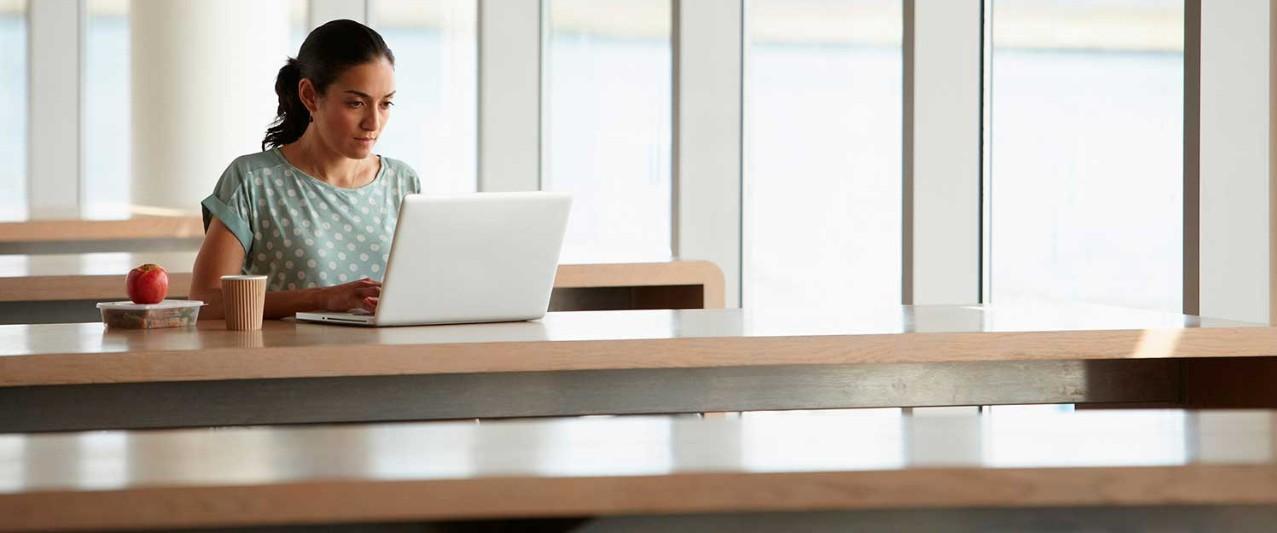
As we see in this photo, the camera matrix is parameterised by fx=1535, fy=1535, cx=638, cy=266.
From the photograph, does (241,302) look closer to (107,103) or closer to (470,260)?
(470,260)

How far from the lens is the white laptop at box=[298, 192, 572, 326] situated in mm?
2213

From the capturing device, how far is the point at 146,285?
2.25 m

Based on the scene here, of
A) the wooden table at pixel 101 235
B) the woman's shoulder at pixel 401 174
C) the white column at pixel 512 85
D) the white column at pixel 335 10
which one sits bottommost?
the wooden table at pixel 101 235

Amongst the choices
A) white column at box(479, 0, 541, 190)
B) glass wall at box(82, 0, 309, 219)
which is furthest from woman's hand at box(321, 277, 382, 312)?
glass wall at box(82, 0, 309, 219)

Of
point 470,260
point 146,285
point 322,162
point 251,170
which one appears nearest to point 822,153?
point 322,162

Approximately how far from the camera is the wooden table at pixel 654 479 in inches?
36.8

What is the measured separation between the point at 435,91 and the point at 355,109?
364 cm

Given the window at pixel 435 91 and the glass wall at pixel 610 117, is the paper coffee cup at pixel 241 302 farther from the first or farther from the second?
the window at pixel 435 91

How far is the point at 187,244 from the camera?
4.86 metres

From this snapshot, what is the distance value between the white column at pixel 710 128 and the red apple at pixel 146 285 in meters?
2.50

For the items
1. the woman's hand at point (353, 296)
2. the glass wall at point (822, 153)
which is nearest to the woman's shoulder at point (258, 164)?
the woman's hand at point (353, 296)

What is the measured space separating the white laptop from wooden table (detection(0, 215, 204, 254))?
2461mm

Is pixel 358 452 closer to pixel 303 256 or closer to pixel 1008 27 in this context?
pixel 303 256

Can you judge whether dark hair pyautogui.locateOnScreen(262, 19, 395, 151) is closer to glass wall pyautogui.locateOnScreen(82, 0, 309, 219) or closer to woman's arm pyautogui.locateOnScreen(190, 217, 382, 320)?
woman's arm pyautogui.locateOnScreen(190, 217, 382, 320)
